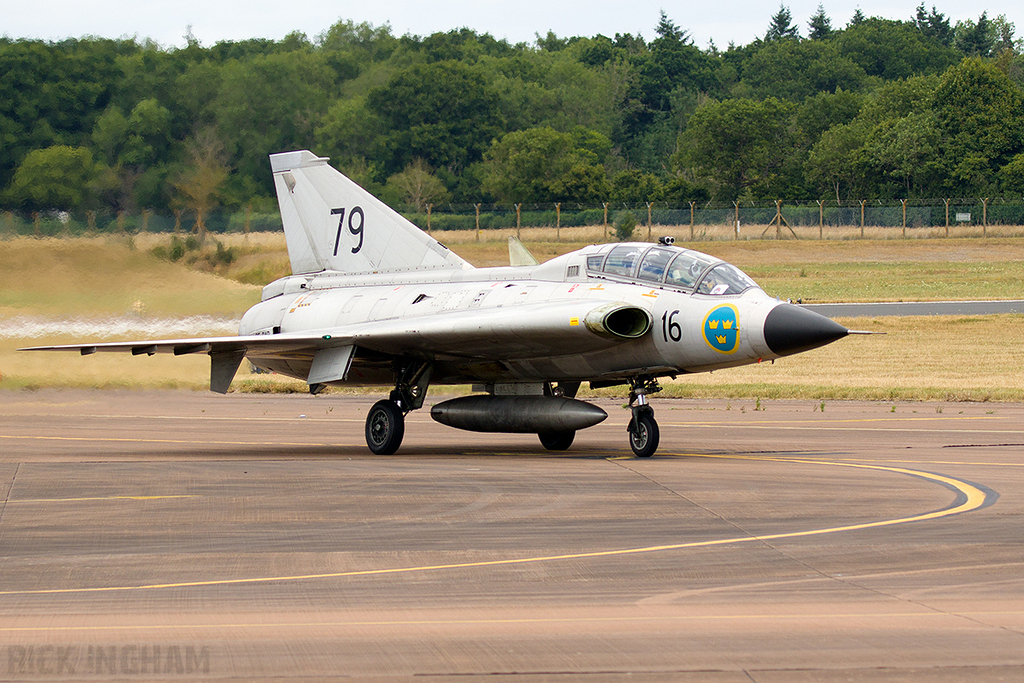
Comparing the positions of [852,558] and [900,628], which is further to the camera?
[852,558]

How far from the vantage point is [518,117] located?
310ft

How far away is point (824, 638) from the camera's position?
6852mm

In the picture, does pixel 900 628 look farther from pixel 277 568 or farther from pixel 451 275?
pixel 451 275

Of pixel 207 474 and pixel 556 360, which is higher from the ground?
pixel 556 360

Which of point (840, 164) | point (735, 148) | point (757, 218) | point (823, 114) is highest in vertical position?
point (823, 114)

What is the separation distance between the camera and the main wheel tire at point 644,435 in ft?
51.1

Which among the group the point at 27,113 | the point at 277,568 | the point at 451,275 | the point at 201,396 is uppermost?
the point at 27,113

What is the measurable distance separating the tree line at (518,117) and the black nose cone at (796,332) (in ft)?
77.6

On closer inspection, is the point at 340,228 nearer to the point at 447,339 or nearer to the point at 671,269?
the point at 447,339

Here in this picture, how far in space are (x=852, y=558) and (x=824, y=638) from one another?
233 centimetres

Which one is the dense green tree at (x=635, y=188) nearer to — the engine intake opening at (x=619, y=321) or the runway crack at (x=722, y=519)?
the engine intake opening at (x=619, y=321)

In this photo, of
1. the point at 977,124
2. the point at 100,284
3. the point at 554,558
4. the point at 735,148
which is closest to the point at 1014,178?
the point at 977,124

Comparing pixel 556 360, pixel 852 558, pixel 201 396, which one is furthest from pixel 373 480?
pixel 201 396

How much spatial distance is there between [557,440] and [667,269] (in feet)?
11.6
